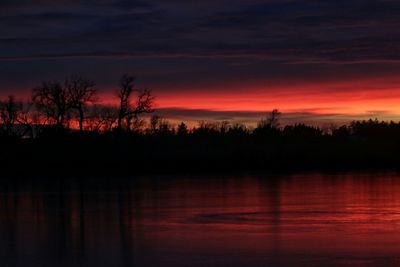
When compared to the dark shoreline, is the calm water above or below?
below

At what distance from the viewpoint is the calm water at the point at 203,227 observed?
1430 centimetres

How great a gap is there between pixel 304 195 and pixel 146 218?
8072 millimetres

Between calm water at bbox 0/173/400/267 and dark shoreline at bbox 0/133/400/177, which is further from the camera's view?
dark shoreline at bbox 0/133/400/177

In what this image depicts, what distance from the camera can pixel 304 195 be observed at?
27.3m

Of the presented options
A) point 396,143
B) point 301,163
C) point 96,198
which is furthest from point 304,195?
point 396,143

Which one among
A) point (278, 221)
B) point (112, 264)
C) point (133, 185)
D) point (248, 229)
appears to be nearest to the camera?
point (112, 264)

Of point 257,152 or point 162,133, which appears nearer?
point 257,152

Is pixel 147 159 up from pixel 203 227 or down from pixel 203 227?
up

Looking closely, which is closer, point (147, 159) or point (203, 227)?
point (203, 227)

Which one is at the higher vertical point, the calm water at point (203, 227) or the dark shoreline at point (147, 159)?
the dark shoreline at point (147, 159)

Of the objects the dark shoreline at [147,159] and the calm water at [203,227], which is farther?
the dark shoreline at [147,159]

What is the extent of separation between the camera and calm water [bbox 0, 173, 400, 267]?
14305 mm

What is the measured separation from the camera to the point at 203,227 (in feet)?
60.7

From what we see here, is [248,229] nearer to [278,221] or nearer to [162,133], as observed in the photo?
[278,221]
